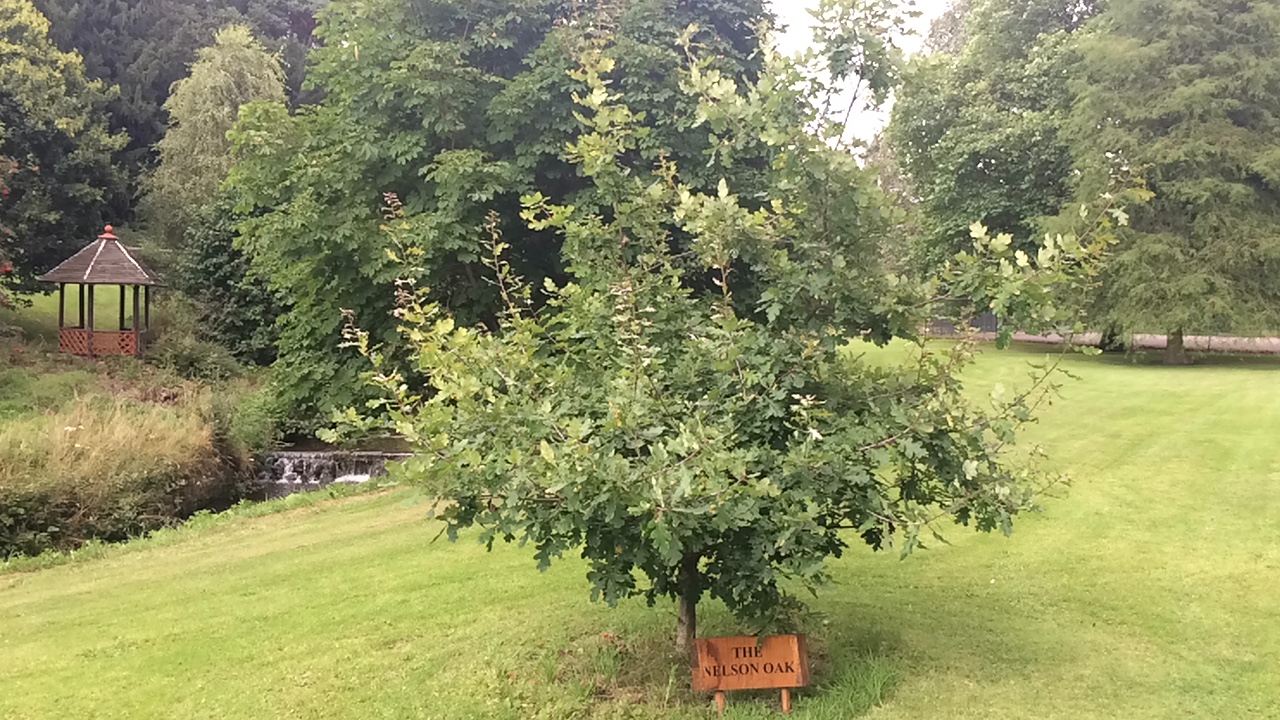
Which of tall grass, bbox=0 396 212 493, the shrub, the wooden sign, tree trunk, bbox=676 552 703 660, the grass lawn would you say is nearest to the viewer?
the wooden sign

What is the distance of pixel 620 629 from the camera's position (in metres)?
5.93

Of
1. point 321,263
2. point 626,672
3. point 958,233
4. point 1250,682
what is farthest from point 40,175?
point 1250,682

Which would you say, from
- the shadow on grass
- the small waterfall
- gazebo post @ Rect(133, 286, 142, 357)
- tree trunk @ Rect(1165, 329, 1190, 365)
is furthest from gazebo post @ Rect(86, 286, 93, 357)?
tree trunk @ Rect(1165, 329, 1190, 365)

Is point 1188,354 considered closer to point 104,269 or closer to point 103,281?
point 103,281

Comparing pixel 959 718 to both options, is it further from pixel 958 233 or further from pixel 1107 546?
pixel 958 233

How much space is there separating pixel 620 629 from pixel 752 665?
1.45 meters

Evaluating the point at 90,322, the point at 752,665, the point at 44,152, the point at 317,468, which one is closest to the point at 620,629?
the point at 752,665

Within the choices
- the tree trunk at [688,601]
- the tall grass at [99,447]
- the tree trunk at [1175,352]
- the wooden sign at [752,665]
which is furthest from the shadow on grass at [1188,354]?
the wooden sign at [752,665]

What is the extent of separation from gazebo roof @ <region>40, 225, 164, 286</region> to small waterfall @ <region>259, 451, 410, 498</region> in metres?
9.47

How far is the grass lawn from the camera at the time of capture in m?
4.94

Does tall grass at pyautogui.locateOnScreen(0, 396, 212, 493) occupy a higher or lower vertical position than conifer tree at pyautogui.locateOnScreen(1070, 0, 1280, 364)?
lower

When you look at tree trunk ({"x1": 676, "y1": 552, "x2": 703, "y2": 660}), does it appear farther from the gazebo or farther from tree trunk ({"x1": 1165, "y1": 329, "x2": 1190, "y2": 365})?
tree trunk ({"x1": 1165, "y1": 329, "x2": 1190, "y2": 365})

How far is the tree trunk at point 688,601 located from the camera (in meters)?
4.82

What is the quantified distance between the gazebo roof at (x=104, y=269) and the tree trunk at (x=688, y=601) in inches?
839
